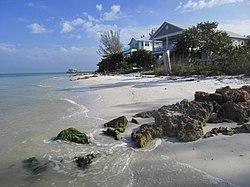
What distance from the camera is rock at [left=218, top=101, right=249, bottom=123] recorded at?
6292 mm

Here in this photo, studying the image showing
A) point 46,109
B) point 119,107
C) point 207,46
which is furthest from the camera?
point 207,46

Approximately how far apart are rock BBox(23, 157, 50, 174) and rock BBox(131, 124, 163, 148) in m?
1.80

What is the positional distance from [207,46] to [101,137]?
27.3m

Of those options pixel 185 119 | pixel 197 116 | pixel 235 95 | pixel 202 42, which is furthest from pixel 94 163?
pixel 202 42

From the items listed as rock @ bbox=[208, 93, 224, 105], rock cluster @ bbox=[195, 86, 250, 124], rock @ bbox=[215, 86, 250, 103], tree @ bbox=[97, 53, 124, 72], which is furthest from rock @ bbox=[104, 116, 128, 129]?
tree @ bbox=[97, 53, 124, 72]

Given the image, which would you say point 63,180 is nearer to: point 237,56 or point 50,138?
point 50,138

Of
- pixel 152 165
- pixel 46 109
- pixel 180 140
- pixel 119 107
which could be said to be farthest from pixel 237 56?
pixel 152 165

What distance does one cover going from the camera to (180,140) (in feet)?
17.6

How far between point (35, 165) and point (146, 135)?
7.38ft

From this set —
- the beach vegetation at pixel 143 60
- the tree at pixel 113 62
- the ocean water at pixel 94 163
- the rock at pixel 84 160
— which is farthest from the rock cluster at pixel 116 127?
the tree at pixel 113 62

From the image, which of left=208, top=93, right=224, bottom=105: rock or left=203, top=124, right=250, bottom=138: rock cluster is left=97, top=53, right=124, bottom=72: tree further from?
left=203, top=124, right=250, bottom=138: rock cluster

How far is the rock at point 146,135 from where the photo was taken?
530 cm

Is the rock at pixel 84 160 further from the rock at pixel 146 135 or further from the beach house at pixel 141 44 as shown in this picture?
the beach house at pixel 141 44

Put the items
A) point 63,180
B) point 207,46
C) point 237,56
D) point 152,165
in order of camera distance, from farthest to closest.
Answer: point 207,46, point 237,56, point 152,165, point 63,180
